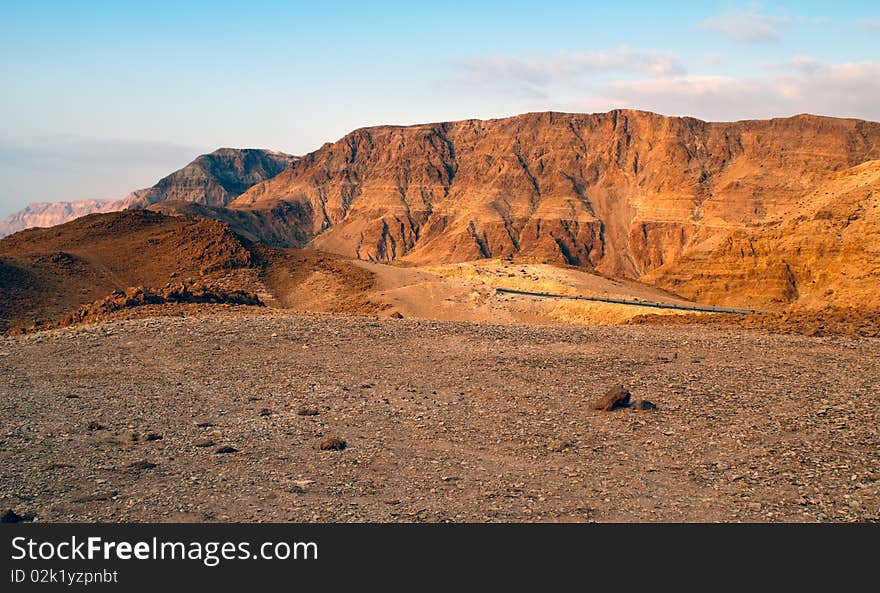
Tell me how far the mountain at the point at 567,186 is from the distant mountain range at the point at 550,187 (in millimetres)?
230

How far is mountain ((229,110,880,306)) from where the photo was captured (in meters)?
107

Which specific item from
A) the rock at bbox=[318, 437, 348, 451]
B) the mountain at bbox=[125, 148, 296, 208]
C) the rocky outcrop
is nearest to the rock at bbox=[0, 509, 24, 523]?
the rock at bbox=[318, 437, 348, 451]

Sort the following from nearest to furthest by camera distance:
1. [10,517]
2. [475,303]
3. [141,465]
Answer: [10,517] → [141,465] → [475,303]

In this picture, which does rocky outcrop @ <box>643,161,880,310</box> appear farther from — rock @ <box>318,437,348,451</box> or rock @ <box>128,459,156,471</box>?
rock @ <box>128,459,156,471</box>

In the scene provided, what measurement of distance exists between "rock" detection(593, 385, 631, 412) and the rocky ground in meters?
0.21

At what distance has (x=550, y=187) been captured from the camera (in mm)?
126812

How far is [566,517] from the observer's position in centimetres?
891

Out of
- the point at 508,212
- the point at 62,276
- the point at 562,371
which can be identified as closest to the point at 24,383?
the point at 562,371

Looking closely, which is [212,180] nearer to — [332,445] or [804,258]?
[804,258]

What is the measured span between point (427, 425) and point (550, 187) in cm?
11714

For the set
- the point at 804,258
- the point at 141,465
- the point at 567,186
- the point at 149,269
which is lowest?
the point at 141,465

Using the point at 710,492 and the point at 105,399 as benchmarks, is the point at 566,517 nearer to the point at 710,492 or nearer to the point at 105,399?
the point at 710,492

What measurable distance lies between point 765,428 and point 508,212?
4397 inches

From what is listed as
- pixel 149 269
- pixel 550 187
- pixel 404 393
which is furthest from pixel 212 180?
pixel 404 393
